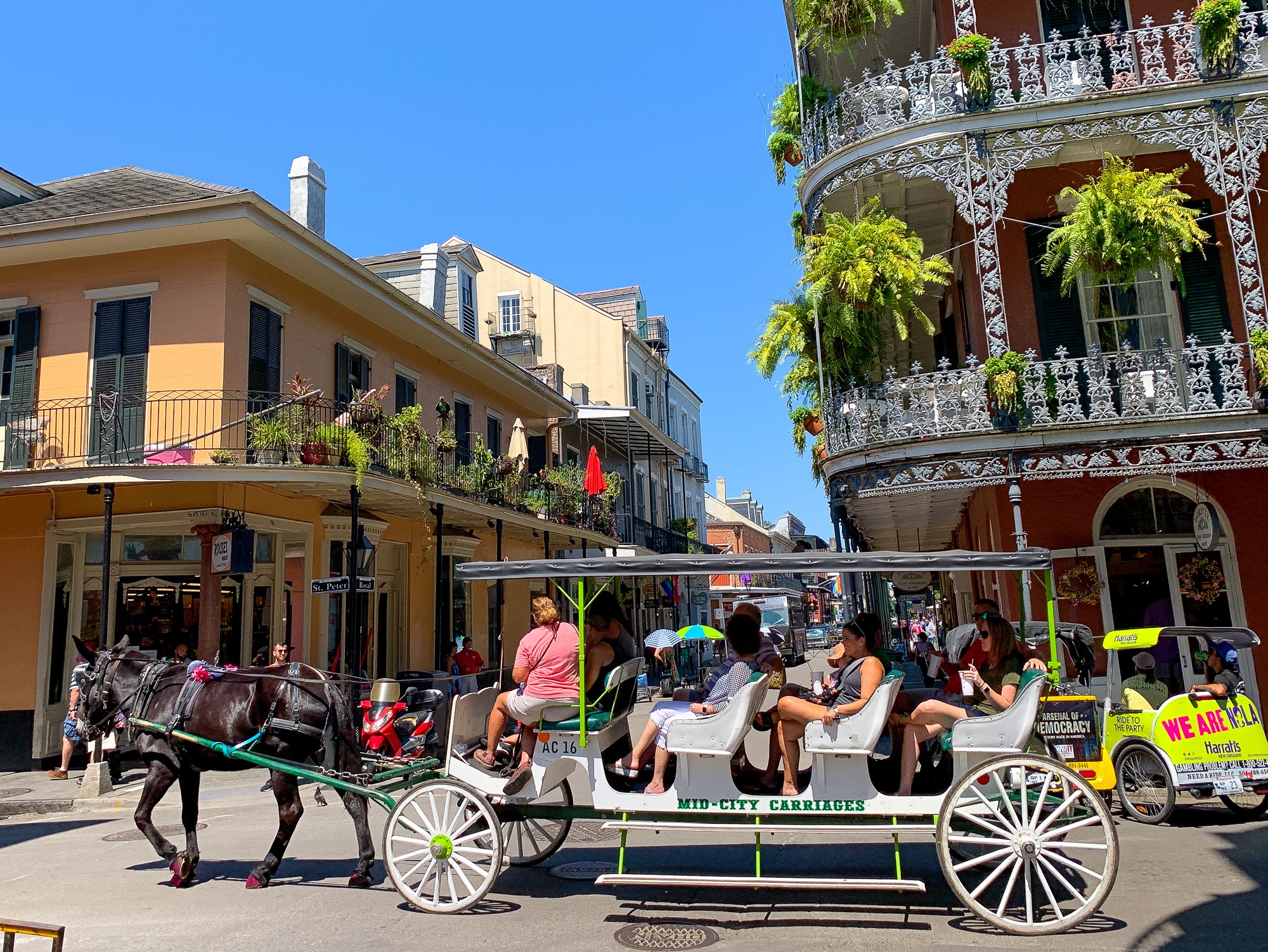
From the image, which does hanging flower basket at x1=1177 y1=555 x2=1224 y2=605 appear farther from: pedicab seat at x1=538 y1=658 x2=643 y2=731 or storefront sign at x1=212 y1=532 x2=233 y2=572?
storefront sign at x1=212 y1=532 x2=233 y2=572

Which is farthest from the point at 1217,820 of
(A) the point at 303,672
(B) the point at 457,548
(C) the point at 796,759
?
(B) the point at 457,548

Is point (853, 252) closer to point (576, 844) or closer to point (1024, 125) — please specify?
point (1024, 125)

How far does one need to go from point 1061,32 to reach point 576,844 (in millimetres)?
12799

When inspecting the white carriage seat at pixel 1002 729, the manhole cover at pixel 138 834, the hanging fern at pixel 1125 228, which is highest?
the hanging fern at pixel 1125 228

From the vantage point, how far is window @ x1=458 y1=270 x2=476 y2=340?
26078mm

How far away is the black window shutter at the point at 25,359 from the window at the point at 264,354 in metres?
3.43

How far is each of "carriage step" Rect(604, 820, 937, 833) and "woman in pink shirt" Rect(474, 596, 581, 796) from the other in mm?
902

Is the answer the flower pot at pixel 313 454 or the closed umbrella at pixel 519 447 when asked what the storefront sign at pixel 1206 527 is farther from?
the closed umbrella at pixel 519 447

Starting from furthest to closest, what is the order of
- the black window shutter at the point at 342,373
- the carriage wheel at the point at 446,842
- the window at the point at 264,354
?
1. the black window shutter at the point at 342,373
2. the window at the point at 264,354
3. the carriage wheel at the point at 446,842

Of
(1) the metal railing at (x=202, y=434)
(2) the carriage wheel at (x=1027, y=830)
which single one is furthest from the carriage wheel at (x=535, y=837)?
(1) the metal railing at (x=202, y=434)

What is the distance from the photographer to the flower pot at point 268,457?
1364 centimetres

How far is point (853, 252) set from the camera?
12.0 meters

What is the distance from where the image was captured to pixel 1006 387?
11.2 metres

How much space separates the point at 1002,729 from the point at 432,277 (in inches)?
855
